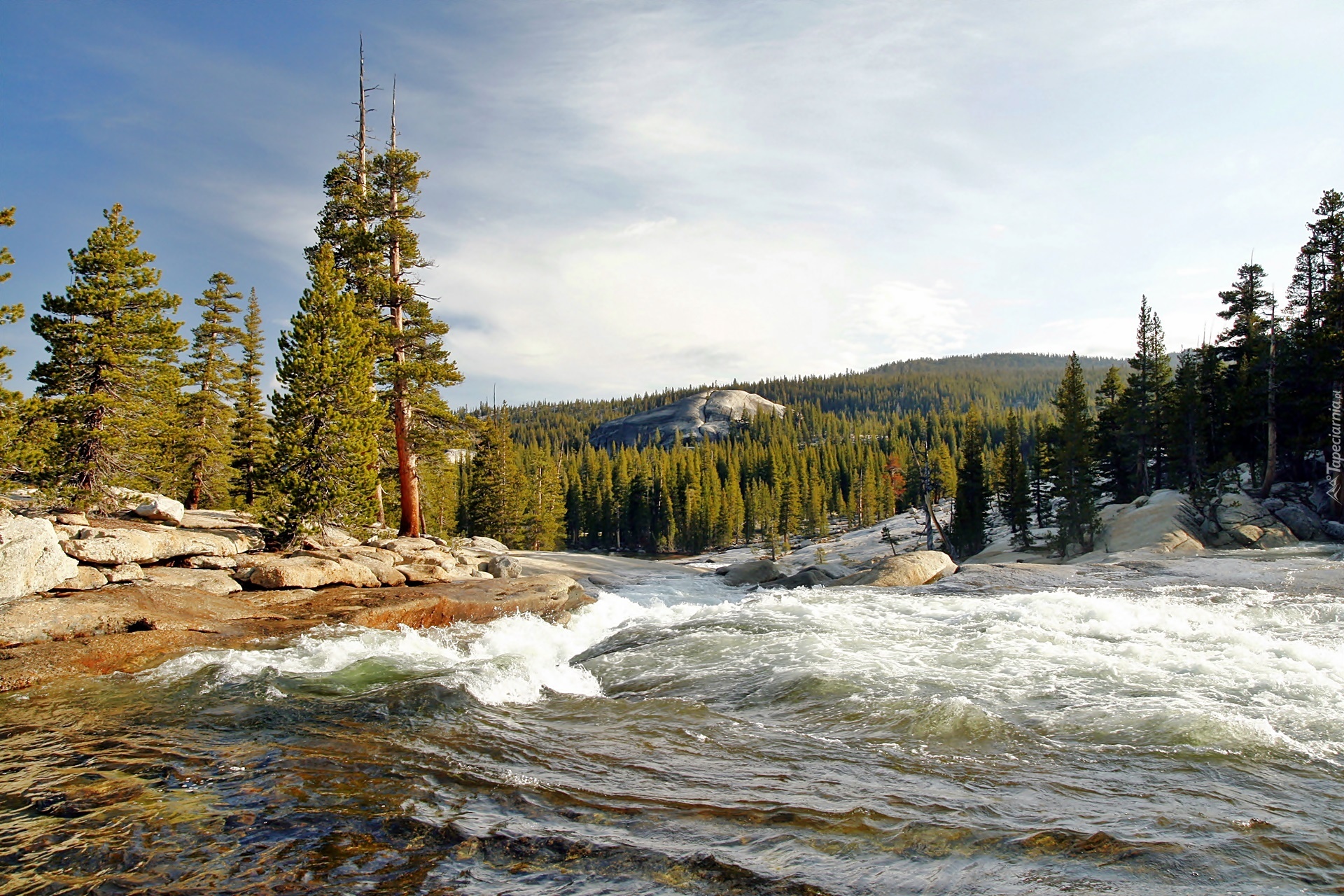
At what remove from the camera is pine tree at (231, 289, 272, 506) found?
35.2 m

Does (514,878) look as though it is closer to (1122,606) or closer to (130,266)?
(1122,606)

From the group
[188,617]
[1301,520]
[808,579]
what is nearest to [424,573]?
[188,617]

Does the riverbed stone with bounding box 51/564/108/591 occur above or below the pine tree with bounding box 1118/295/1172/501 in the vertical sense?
below

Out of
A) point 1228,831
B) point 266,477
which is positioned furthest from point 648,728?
point 266,477

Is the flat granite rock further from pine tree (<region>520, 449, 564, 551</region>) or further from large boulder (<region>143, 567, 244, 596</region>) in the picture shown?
pine tree (<region>520, 449, 564, 551</region>)

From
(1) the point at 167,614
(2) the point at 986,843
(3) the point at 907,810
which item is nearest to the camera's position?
(2) the point at 986,843

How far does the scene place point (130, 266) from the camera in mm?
20969

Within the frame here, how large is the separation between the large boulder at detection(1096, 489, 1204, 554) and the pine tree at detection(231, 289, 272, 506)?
43.6 m

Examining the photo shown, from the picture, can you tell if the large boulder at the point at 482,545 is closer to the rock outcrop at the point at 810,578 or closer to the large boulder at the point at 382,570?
the large boulder at the point at 382,570

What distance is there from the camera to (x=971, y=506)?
52469 mm

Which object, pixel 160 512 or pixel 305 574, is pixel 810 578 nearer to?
pixel 305 574

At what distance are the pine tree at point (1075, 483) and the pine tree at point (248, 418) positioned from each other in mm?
45419

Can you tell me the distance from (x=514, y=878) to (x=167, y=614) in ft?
40.0

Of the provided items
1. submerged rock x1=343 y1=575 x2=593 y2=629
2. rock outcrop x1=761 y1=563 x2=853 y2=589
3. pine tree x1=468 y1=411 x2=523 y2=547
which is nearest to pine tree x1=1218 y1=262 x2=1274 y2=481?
rock outcrop x1=761 y1=563 x2=853 y2=589
